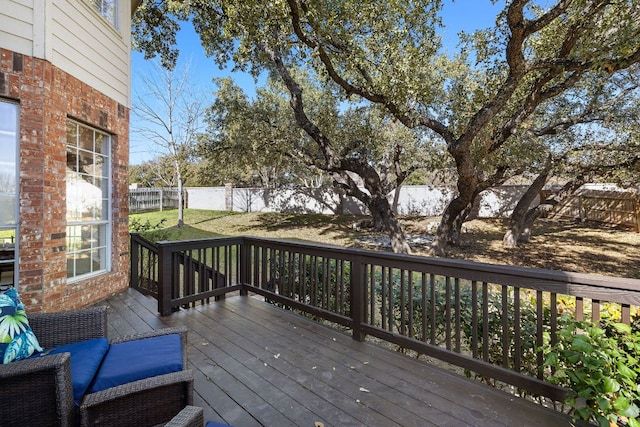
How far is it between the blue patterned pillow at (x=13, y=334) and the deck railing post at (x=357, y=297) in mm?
2299

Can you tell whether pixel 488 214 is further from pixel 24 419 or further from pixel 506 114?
pixel 24 419

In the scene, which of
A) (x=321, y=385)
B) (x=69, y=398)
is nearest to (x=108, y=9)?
(x=69, y=398)

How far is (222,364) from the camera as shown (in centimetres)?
269

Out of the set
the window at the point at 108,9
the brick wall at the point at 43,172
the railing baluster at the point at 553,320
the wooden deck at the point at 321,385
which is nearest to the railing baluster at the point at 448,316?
the wooden deck at the point at 321,385

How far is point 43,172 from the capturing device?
3.28m

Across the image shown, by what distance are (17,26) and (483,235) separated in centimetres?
1187

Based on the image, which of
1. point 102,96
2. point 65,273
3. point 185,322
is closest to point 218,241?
point 185,322

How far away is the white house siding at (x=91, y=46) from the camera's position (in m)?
3.48

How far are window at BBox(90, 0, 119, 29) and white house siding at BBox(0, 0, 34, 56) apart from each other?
48.1 inches

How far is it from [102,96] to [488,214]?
46.0ft

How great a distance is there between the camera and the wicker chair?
5.07 ft

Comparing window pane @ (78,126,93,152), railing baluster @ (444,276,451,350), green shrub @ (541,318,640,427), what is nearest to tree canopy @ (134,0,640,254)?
window pane @ (78,126,93,152)

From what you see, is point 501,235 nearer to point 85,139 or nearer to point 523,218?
point 523,218

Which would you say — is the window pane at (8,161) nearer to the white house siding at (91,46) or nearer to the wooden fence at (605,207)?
the white house siding at (91,46)
